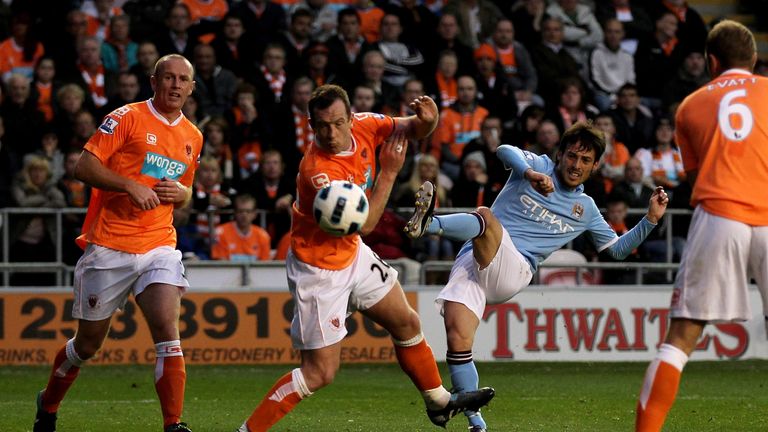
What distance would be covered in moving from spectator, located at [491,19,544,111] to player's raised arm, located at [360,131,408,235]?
1071 centimetres

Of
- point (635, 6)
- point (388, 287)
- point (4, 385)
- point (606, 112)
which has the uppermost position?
point (635, 6)

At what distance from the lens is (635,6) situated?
2052cm

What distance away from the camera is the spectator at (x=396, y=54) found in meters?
17.8

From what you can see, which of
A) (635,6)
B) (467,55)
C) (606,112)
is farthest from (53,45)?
(635,6)

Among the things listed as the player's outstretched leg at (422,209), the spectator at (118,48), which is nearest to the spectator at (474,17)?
the spectator at (118,48)

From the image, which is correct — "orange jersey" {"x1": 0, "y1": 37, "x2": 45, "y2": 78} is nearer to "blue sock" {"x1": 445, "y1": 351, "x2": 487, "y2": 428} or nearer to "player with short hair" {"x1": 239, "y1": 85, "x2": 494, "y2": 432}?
"player with short hair" {"x1": 239, "y1": 85, "x2": 494, "y2": 432}

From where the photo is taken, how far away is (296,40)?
698 inches

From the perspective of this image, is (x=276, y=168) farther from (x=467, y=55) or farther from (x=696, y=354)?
(x=696, y=354)

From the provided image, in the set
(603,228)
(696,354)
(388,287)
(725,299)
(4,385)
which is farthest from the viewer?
(696,354)

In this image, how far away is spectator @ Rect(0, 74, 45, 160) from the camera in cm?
1575

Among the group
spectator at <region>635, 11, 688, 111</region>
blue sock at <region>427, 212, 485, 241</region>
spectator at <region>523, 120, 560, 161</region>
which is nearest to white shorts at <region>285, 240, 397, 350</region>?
blue sock at <region>427, 212, 485, 241</region>

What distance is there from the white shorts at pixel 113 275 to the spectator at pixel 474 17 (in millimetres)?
10856

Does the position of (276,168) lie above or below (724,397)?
above

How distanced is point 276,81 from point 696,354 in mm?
6115
